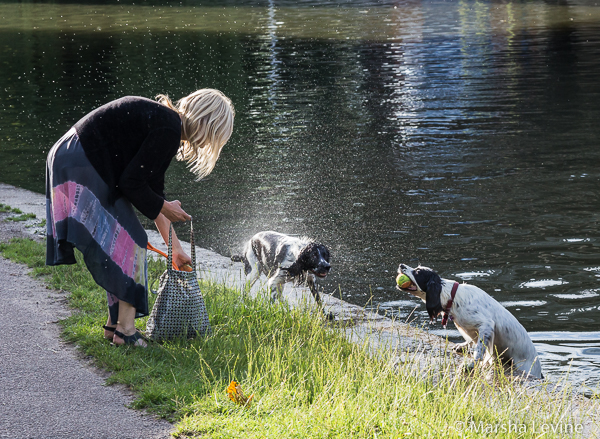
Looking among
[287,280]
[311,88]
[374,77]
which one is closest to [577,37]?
[374,77]

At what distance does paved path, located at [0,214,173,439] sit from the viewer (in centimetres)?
429

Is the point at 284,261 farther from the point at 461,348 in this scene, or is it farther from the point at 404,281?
the point at 461,348

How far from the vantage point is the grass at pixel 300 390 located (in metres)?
4.21

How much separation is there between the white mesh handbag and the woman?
218 mm

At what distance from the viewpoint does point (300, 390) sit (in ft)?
15.4

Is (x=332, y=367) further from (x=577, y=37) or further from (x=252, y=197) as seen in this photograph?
(x=577, y=37)

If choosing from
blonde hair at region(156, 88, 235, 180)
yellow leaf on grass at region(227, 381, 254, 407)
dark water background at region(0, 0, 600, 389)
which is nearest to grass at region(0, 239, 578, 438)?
yellow leaf on grass at region(227, 381, 254, 407)

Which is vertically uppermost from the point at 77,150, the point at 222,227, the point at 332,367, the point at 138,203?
the point at 77,150

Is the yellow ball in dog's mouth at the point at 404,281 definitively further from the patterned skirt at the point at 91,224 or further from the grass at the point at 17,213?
the grass at the point at 17,213

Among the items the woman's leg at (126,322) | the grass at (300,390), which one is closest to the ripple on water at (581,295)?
the grass at (300,390)

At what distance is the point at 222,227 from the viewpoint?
10828 mm

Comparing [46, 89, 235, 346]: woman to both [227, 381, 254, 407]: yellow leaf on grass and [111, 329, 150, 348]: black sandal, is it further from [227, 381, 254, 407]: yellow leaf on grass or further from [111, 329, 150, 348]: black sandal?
[227, 381, 254, 407]: yellow leaf on grass

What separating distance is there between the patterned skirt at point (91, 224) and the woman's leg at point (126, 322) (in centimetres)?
10

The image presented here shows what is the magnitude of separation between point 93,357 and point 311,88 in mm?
19543
